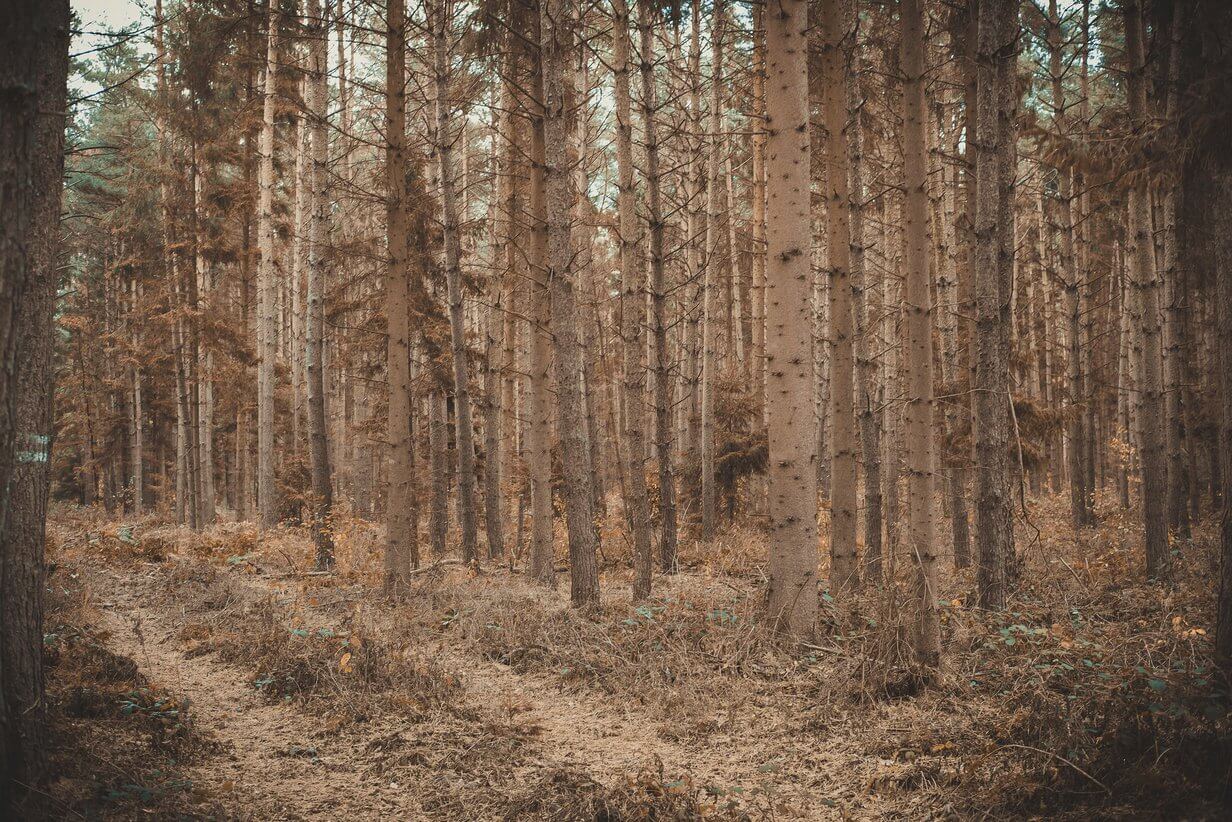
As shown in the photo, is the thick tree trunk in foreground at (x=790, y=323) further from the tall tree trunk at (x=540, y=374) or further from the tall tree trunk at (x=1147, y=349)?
the tall tree trunk at (x=1147, y=349)

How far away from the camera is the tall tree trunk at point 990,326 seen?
6.48 metres

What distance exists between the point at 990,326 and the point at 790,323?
86.0 inches

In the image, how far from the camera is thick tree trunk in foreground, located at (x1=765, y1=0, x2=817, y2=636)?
6.04 meters

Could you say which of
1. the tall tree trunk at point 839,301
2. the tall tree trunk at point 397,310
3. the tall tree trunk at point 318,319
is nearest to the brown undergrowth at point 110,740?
the tall tree trunk at point 397,310

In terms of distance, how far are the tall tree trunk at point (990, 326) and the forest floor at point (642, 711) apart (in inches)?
31.6

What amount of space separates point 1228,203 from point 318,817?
589cm

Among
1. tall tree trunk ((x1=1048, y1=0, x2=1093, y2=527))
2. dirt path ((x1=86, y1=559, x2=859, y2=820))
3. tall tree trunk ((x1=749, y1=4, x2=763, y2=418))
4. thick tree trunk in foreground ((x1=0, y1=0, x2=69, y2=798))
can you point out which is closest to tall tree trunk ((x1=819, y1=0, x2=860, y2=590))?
tall tree trunk ((x1=749, y1=4, x2=763, y2=418))

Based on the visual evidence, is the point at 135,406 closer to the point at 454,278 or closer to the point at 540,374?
the point at 454,278

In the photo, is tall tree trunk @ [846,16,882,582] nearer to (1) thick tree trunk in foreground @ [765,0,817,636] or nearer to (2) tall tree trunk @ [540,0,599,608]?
(1) thick tree trunk in foreground @ [765,0,817,636]

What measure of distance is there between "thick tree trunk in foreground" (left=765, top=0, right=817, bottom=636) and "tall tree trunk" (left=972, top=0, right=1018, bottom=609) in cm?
178

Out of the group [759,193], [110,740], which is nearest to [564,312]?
[110,740]

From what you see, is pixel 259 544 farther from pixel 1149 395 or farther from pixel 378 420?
pixel 1149 395

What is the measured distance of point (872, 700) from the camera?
491 cm

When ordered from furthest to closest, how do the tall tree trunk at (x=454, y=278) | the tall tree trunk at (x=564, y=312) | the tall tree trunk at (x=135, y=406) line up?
the tall tree trunk at (x=135, y=406) < the tall tree trunk at (x=454, y=278) < the tall tree trunk at (x=564, y=312)
